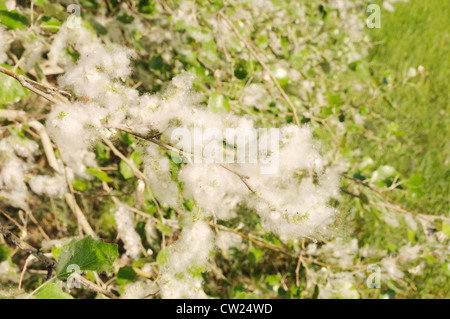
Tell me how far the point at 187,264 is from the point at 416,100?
2.69 metres

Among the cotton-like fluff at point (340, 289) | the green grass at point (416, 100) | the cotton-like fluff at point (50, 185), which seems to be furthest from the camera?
the green grass at point (416, 100)

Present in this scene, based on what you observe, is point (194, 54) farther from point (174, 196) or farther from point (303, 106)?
point (174, 196)

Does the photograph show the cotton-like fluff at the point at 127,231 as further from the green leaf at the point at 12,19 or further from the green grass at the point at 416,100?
the green grass at the point at 416,100

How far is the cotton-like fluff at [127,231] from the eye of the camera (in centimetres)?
132

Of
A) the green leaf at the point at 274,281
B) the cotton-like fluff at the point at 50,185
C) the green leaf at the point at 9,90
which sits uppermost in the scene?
the green leaf at the point at 9,90

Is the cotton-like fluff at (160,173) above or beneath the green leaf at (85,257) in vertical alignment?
above

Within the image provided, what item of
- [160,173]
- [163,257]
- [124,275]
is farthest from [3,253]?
[160,173]

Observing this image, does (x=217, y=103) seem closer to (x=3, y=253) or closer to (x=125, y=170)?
(x=125, y=170)

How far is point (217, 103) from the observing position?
37.9 inches

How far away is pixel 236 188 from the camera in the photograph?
0.81 metres

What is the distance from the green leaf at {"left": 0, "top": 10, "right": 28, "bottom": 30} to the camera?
957 mm

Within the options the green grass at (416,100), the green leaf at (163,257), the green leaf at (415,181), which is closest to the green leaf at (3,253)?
the green leaf at (163,257)

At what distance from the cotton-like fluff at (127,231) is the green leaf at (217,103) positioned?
2.13ft
